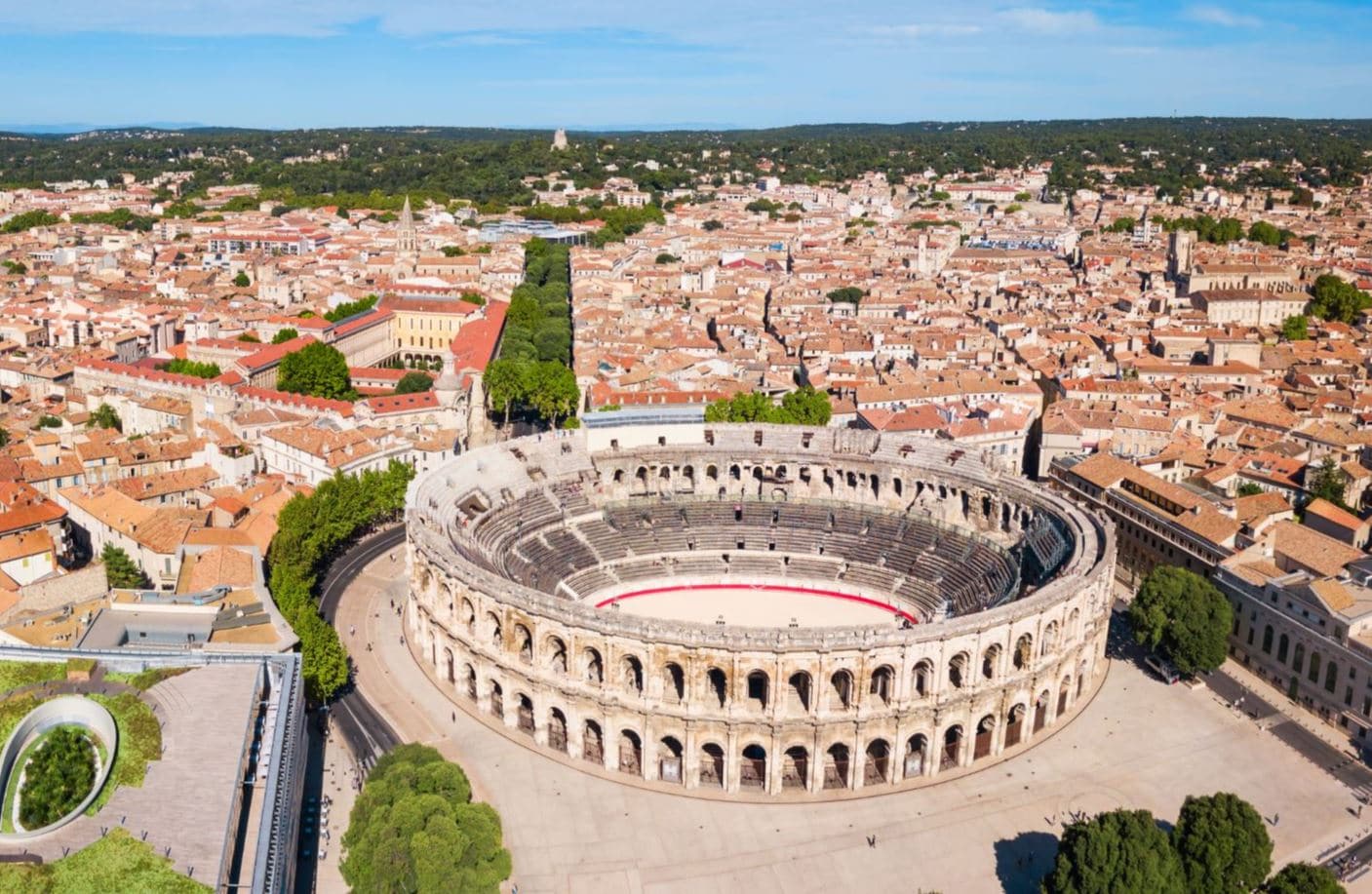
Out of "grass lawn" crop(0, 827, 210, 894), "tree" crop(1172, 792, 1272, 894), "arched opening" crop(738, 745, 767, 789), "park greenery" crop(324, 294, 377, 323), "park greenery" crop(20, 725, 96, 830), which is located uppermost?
"park greenery" crop(324, 294, 377, 323)

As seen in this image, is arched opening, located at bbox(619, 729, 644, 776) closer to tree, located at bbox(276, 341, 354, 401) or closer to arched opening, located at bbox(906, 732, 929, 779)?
arched opening, located at bbox(906, 732, 929, 779)

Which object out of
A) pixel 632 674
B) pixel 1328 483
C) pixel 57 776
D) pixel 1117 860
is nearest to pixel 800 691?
pixel 632 674

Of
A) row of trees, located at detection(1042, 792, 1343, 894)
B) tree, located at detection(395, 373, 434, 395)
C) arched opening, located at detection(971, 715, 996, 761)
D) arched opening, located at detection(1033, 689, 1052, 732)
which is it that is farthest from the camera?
tree, located at detection(395, 373, 434, 395)

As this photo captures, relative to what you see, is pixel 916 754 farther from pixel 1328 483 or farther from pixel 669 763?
pixel 1328 483

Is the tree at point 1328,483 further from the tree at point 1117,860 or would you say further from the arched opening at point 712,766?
the arched opening at point 712,766

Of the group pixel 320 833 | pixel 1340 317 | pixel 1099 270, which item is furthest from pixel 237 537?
pixel 1099 270

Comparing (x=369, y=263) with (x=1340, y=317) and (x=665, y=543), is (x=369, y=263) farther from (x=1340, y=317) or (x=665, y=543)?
(x=1340, y=317)

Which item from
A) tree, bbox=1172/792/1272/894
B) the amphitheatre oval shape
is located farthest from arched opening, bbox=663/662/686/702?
the amphitheatre oval shape
